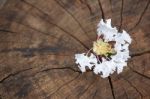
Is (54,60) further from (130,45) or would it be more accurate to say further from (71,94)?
(130,45)

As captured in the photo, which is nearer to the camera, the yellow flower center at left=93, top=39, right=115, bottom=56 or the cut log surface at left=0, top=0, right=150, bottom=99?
the cut log surface at left=0, top=0, right=150, bottom=99

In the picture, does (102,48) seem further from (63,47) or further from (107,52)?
(63,47)

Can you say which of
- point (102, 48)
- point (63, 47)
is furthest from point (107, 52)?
point (63, 47)
